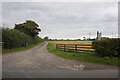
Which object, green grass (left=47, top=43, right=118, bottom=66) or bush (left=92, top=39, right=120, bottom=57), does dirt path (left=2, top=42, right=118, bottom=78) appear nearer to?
green grass (left=47, top=43, right=118, bottom=66)

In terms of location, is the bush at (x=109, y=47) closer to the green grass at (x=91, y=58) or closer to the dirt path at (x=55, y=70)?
the green grass at (x=91, y=58)

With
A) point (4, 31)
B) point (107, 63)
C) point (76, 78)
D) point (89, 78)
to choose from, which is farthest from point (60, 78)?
point (4, 31)

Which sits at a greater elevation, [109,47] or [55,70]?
[109,47]

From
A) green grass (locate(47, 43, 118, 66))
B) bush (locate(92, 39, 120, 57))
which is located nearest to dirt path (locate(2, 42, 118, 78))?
green grass (locate(47, 43, 118, 66))

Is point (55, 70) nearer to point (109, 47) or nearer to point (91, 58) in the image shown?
point (91, 58)

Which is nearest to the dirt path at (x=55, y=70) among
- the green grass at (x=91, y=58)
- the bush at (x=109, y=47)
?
the green grass at (x=91, y=58)

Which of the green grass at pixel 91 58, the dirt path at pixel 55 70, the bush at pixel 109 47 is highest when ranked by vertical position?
the bush at pixel 109 47

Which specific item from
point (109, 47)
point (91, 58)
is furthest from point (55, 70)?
point (109, 47)

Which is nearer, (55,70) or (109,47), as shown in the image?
(55,70)

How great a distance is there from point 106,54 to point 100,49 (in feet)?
1.90

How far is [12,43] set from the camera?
12.7 m

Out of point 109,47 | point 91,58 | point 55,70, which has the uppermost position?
point 109,47

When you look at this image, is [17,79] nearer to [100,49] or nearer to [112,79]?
[112,79]

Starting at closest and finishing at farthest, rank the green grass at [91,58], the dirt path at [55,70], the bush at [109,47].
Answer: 1. the dirt path at [55,70]
2. the green grass at [91,58]
3. the bush at [109,47]
